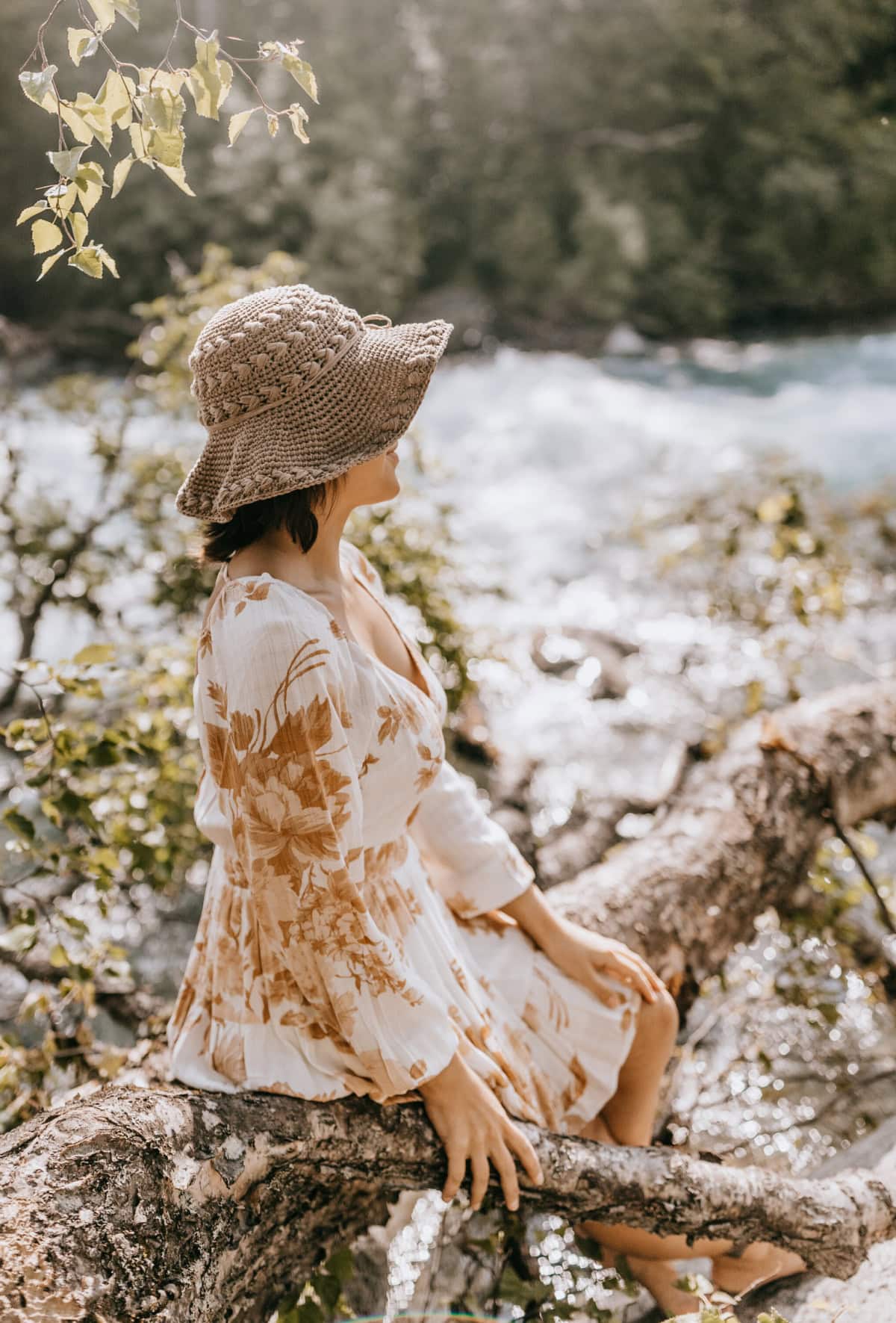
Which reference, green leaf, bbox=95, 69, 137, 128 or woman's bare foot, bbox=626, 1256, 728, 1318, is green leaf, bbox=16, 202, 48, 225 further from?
woman's bare foot, bbox=626, 1256, 728, 1318

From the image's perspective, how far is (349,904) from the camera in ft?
4.47

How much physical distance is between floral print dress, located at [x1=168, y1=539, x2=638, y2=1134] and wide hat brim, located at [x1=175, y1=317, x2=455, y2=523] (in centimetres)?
13

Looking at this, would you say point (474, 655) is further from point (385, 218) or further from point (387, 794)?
point (385, 218)

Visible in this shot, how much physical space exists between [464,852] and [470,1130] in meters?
0.47

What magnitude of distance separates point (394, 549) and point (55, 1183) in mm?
2449

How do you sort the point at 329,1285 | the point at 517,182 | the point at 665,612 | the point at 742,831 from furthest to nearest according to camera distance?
the point at 517,182
the point at 665,612
the point at 742,831
the point at 329,1285

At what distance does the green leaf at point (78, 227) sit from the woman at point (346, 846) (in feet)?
0.59

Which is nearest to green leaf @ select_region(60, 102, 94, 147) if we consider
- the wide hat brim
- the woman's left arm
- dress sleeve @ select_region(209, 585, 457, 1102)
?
the wide hat brim

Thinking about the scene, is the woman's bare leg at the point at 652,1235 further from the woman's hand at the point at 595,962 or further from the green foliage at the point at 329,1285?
the green foliage at the point at 329,1285

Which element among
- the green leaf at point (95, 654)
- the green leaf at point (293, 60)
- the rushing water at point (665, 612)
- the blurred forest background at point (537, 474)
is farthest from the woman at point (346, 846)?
the rushing water at point (665, 612)

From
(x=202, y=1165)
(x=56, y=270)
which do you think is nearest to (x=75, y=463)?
(x=56, y=270)

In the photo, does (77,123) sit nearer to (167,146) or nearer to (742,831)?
(167,146)

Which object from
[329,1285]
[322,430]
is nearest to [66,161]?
[322,430]

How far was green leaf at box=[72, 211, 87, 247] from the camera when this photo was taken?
4.02ft
